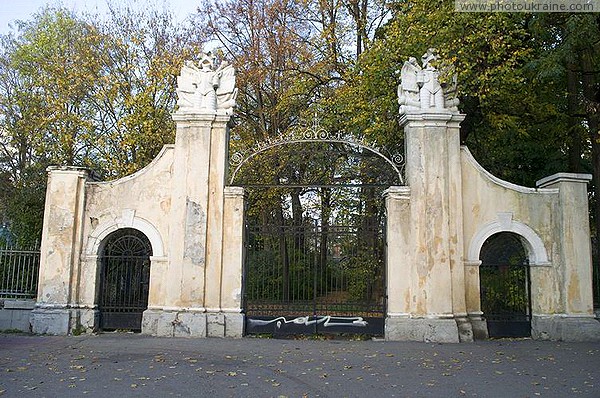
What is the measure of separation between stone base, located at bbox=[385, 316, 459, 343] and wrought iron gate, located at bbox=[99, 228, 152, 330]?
5.17m

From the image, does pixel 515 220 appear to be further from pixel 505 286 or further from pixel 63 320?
pixel 63 320

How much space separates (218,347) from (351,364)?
8.83 feet

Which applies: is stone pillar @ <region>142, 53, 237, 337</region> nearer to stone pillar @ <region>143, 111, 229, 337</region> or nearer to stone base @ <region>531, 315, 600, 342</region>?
stone pillar @ <region>143, 111, 229, 337</region>

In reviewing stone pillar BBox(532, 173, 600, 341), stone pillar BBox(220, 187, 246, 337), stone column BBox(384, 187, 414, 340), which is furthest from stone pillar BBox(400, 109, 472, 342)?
stone pillar BBox(220, 187, 246, 337)

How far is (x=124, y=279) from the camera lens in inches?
503

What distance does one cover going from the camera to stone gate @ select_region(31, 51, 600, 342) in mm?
11406

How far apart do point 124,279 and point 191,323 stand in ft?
7.75

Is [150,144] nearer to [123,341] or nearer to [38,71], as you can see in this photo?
[38,71]

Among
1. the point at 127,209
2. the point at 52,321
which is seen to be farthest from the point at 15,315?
the point at 127,209

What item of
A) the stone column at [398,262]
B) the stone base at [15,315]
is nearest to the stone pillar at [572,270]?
the stone column at [398,262]

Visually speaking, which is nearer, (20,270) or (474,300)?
(474,300)

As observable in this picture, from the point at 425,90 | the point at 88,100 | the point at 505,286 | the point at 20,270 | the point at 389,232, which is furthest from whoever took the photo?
the point at 88,100

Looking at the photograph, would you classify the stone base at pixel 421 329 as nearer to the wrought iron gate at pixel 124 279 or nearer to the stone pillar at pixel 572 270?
the stone pillar at pixel 572 270

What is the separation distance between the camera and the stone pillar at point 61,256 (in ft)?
38.2
